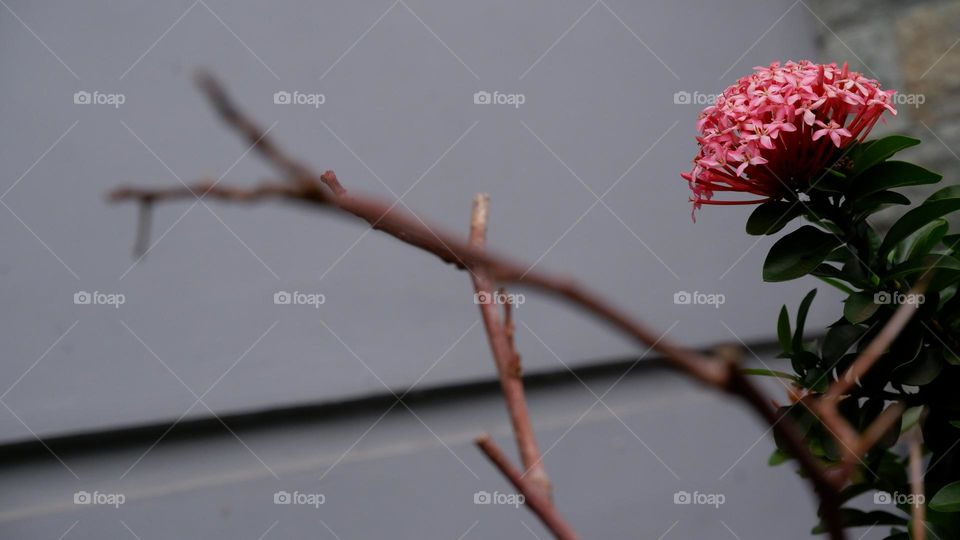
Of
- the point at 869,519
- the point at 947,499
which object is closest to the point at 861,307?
the point at 947,499

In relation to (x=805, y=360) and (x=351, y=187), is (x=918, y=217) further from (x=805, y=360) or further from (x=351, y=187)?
(x=351, y=187)

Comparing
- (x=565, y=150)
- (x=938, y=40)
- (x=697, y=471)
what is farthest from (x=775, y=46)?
(x=697, y=471)

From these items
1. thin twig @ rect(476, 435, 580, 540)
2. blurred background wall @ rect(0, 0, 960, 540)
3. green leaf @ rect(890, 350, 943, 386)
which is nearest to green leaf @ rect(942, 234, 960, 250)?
green leaf @ rect(890, 350, 943, 386)

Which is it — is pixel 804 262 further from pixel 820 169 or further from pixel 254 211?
pixel 254 211

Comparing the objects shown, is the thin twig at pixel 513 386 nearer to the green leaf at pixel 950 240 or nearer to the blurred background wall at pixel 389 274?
the green leaf at pixel 950 240

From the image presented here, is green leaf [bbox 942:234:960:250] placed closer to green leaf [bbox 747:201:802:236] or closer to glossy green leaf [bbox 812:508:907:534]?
green leaf [bbox 747:201:802:236]

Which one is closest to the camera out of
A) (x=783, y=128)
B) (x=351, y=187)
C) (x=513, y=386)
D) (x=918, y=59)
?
(x=513, y=386)
